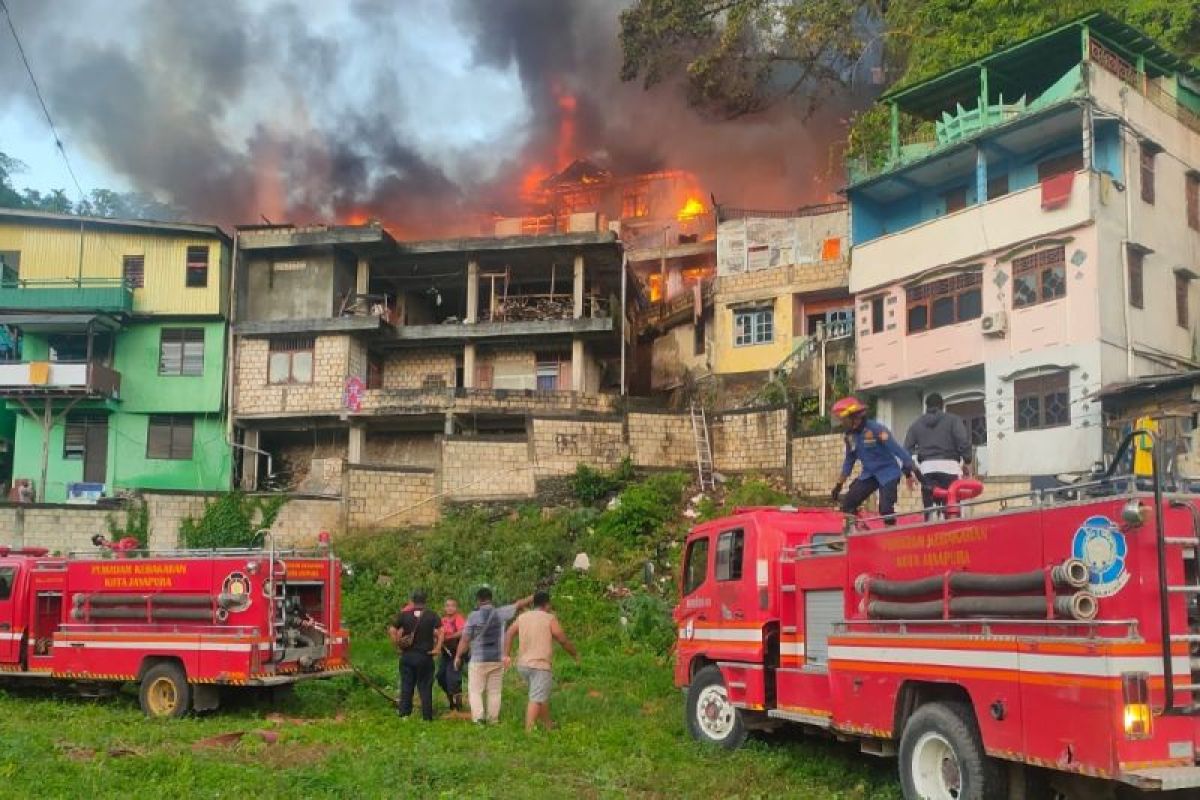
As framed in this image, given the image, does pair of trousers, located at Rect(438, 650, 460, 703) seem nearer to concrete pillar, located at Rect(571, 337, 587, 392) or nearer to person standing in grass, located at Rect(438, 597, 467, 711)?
person standing in grass, located at Rect(438, 597, 467, 711)

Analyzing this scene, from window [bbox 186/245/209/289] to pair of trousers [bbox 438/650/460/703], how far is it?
25488 millimetres

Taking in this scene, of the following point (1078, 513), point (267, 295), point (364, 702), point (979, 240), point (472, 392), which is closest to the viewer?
point (1078, 513)

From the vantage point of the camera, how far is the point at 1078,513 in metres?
7.23

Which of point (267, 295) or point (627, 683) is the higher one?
point (267, 295)

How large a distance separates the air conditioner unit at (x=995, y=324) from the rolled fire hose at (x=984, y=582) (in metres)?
18.2

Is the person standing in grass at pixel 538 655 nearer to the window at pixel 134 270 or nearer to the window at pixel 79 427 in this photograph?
the window at pixel 79 427

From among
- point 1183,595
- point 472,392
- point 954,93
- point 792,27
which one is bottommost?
point 1183,595

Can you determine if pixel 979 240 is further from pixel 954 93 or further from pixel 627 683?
pixel 627 683

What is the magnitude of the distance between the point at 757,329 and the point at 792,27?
34.8 ft

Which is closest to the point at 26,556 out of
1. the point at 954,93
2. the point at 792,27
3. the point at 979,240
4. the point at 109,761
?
the point at 109,761

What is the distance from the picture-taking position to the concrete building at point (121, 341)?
35.5 meters

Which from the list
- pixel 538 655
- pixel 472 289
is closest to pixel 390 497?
pixel 472 289

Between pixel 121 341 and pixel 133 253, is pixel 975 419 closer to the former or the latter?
pixel 121 341

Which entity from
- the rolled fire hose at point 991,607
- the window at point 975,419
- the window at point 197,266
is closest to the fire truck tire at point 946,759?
the rolled fire hose at point 991,607
